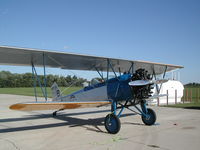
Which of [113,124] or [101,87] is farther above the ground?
[101,87]

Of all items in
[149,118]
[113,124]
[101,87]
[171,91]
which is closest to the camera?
[113,124]

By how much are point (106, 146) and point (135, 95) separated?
276 centimetres

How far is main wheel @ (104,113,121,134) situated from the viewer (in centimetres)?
691

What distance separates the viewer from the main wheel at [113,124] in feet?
22.7

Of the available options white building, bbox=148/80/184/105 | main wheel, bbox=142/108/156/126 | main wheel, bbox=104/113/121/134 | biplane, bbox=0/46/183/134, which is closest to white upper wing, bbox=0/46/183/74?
biplane, bbox=0/46/183/134

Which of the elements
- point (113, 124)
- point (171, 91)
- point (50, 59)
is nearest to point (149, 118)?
point (113, 124)

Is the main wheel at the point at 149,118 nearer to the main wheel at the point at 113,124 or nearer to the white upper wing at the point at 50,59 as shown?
the main wheel at the point at 113,124

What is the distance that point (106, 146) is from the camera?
5387 mm

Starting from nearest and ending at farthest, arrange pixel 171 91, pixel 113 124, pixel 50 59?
pixel 113 124
pixel 50 59
pixel 171 91

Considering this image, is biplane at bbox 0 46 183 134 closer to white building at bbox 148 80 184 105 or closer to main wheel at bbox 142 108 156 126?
main wheel at bbox 142 108 156 126

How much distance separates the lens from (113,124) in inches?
278

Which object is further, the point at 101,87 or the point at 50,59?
the point at 50,59

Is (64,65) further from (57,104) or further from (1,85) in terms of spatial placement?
(1,85)

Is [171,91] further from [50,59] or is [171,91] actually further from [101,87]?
[50,59]
